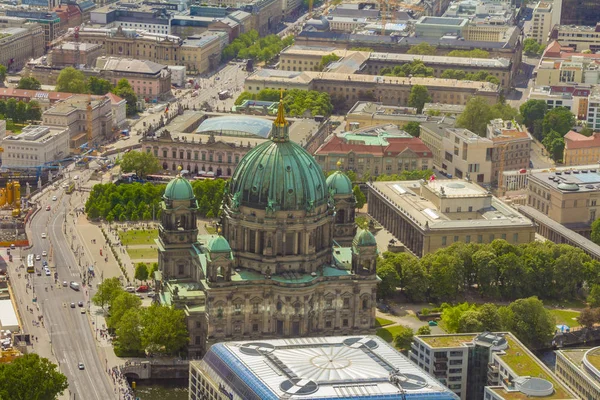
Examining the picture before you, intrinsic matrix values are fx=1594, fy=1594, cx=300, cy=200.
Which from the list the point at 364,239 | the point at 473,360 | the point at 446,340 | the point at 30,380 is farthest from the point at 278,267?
the point at 30,380

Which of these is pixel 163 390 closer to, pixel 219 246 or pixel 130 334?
pixel 130 334

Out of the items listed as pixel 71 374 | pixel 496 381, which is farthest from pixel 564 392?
pixel 71 374

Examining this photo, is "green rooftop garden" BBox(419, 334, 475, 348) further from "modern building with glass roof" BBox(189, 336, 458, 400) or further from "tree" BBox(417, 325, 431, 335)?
"tree" BBox(417, 325, 431, 335)

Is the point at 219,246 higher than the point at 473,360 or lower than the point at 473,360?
higher

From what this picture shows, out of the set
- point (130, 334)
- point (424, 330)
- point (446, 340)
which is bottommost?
point (424, 330)

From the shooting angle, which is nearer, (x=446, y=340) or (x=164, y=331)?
(x=446, y=340)

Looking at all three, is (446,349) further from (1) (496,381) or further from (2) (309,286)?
(2) (309,286)

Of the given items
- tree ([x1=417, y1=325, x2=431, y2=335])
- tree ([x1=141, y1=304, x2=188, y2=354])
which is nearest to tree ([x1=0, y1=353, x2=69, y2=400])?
tree ([x1=141, y1=304, x2=188, y2=354])
